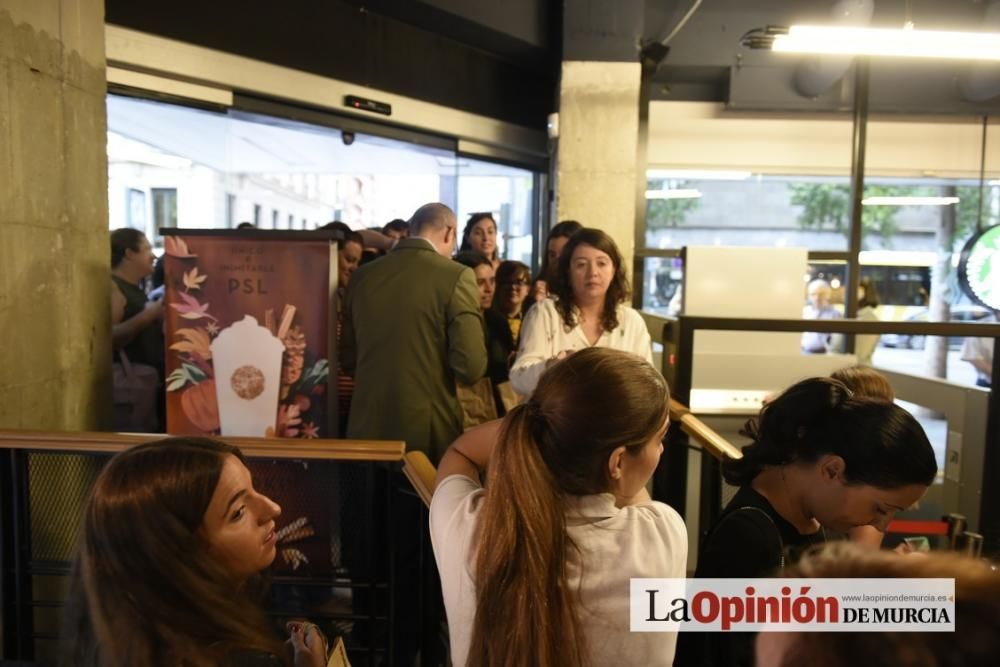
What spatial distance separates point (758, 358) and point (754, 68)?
3.22 meters

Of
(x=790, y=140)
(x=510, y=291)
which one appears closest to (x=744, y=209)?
(x=790, y=140)

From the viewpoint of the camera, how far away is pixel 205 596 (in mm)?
1074

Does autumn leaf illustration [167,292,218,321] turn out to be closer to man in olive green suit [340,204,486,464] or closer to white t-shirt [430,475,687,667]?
man in olive green suit [340,204,486,464]

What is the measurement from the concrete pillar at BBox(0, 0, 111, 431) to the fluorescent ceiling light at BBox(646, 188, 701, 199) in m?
5.40

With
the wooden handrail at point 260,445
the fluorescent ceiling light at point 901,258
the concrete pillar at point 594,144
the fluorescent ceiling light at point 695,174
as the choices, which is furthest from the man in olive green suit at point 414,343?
the fluorescent ceiling light at point 901,258

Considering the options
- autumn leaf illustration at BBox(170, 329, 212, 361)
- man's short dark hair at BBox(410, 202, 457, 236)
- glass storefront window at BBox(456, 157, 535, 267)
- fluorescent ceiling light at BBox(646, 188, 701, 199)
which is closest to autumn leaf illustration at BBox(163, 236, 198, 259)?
autumn leaf illustration at BBox(170, 329, 212, 361)

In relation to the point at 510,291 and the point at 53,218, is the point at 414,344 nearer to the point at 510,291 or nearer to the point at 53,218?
the point at 510,291

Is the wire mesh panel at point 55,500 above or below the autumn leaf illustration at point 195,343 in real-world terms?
below

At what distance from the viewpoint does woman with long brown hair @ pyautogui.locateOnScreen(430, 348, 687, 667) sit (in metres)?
1.07

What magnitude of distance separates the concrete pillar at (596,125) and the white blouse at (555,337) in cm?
327

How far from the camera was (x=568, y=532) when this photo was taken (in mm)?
1124

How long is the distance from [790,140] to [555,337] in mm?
5266

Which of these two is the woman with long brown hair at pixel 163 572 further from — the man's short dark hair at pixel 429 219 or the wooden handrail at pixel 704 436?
the man's short dark hair at pixel 429 219

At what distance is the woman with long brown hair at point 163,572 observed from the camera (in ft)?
3.41
